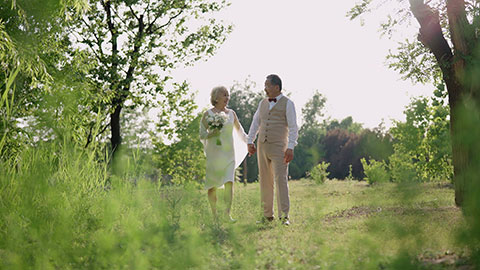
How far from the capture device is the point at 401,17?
10.8m

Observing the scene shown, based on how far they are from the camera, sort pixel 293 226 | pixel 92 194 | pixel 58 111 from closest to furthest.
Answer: pixel 58 111, pixel 92 194, pixel 293 226

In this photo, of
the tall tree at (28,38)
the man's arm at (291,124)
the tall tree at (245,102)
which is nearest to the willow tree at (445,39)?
the man's arm at (291,124)

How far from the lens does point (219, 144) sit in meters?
8.05

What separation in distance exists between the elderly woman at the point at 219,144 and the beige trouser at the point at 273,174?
50 centimetres

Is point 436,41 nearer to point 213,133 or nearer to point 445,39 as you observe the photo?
point 445,39

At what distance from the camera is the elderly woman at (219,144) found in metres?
7.86

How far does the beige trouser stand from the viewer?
302 inches

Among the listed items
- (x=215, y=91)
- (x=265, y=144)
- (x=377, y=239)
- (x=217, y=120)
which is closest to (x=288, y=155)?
(x=265, y=144)

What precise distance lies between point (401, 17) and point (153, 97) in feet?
42.7

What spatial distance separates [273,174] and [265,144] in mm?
551

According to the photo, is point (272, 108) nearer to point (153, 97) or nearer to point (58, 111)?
point (58, 111)

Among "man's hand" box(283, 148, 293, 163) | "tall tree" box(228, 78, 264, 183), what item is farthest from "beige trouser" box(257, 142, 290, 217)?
"tall tree" box(228, 78, 264, 183)

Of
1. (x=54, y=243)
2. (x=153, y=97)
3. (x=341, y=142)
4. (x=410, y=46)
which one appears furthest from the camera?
(x=341, y=142)

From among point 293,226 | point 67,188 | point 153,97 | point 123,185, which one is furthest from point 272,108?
point 153,97
